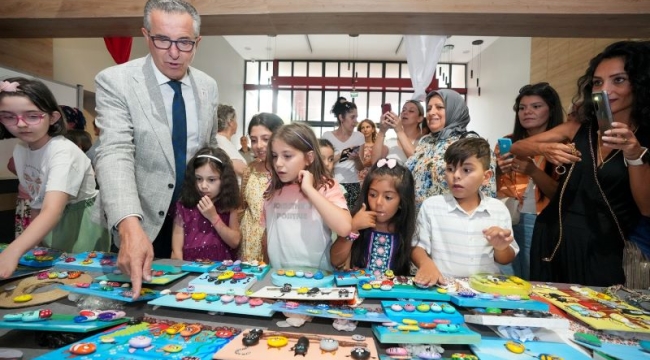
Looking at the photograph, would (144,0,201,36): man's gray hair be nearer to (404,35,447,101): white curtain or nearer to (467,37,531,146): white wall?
(404,35,447,101): white curtain

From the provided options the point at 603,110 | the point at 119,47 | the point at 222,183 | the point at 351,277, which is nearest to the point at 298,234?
the point at 351,277

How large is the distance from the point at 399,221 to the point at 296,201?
0.48 m

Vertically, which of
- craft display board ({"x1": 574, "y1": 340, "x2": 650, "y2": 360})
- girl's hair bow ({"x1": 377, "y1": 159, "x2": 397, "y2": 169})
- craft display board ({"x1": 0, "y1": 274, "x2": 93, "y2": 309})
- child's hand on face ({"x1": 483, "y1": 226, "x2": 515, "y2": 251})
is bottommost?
craft display board ({"x1": 574, "y1": 340, "x2": 650, "y2": 360})

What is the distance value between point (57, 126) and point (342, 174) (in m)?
2.59

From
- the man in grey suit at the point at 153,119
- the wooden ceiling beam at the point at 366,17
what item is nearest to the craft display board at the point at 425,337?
the man in grey suit at the point at 153,119

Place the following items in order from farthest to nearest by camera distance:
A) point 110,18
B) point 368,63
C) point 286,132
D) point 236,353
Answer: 1. point 368,63
2. point 110,18
3. point 286,132
4. point 236,353

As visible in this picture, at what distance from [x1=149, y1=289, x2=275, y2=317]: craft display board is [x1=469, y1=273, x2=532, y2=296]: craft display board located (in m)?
0.62

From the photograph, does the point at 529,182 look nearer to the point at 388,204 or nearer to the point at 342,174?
the point at 388,204

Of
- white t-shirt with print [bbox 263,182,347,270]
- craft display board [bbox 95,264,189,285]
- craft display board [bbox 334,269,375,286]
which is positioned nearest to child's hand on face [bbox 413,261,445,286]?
craft display board [bbox 334,269,375,286]

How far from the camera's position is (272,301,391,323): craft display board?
92 cm

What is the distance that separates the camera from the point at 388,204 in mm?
1596

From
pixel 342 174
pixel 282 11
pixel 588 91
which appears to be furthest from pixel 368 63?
pixel 588 91

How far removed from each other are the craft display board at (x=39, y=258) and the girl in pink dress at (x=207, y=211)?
49 cm

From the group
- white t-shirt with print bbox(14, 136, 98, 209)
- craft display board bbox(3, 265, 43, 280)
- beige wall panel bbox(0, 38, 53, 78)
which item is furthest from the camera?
beige wall panel bbox(0, 38, 53, 78)
